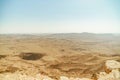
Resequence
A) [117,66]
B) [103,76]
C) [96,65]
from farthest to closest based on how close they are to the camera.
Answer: [96,65] → [117,66] → [103,76]

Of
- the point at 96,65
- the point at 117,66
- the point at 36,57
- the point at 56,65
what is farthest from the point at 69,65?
the point at 117,66

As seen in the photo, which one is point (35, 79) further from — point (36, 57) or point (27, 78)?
point (36, 57)

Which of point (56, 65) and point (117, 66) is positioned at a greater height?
point (117, 66)

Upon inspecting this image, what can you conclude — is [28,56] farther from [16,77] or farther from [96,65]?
[16,77]

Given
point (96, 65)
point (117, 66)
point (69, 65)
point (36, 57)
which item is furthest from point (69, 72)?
point (117, 66)

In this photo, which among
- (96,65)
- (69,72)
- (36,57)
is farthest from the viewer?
(36,57)

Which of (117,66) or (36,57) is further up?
(117,66)

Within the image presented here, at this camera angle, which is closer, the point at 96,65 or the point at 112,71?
the point at 112,71

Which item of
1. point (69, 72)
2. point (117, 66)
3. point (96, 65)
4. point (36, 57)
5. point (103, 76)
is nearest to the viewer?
point (103, 76)

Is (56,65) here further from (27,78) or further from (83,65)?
(27,78)

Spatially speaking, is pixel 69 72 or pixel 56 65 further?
pixel 56 65
